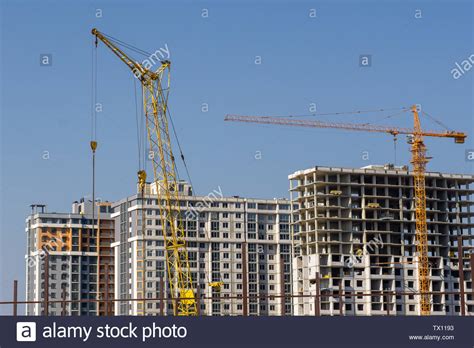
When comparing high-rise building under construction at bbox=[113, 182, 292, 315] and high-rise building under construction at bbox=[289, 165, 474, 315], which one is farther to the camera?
high-rise building under construction at bbox=[113, 182, 292, 315]

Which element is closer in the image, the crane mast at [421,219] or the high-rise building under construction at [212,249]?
the crane mast at [421,219]

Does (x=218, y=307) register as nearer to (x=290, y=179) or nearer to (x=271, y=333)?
(x=290, y=179)

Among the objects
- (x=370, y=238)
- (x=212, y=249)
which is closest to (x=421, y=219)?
(x=370, y=238)

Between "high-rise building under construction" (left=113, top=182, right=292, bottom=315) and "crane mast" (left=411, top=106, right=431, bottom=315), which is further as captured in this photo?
"high-rise building under construction" (left=113, top=182, right=292, bottom=315)

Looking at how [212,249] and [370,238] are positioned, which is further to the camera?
[212,249]

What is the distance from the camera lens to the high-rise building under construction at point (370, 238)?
536ft

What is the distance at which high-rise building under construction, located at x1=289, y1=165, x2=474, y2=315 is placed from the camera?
163500 millimetres

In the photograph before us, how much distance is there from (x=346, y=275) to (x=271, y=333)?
420 ft

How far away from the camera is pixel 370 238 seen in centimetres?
16738

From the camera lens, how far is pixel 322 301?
162 m

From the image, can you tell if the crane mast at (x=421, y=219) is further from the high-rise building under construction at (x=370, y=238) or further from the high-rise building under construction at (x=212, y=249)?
the high-rise building under construction at (x=212, y=249)

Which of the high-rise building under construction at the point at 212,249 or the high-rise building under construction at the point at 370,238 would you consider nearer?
the high-rise building under construction at the point at 370,238

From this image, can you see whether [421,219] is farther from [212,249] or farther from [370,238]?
[212,249]

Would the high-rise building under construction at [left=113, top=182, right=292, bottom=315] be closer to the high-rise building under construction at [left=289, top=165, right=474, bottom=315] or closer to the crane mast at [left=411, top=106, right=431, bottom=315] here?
the high-rise building under construction at [left=289, top=165, right=474, bottom=315]
